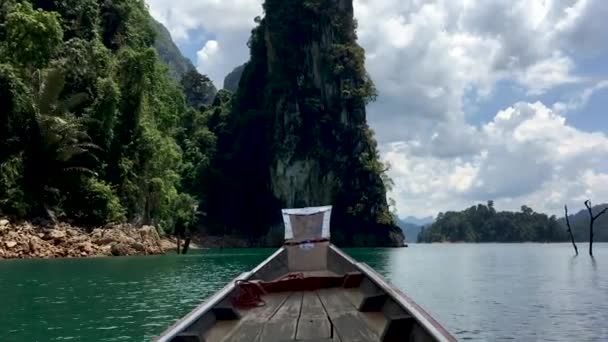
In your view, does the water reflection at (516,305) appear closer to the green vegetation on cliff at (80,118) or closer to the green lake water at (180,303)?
the green lake water at (180,303)

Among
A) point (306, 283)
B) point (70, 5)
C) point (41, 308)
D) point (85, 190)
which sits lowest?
point (41, 308)

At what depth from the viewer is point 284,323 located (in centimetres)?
686

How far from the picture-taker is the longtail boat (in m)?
5.49

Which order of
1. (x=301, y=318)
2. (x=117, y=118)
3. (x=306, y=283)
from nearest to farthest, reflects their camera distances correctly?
(x=301, y=318) < (x=306, y=283) < (x=117, y=118)

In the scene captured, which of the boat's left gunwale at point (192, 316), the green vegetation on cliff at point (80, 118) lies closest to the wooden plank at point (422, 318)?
the boat's left gunwale at point (192, 316)

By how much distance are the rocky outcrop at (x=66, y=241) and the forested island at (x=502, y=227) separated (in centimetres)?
12681

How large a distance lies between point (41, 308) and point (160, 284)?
7.42m

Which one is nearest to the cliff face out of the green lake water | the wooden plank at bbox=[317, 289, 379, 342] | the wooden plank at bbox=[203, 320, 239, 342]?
the green lake water

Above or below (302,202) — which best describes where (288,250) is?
below

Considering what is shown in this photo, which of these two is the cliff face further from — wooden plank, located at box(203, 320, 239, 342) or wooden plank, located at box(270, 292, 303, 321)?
wooden plank, located at box(203, 320, 239, 342)

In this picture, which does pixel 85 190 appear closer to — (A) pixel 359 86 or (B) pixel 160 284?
(B) pixel 160 284

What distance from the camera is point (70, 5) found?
54312 millimetres

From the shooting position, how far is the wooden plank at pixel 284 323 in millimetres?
6207

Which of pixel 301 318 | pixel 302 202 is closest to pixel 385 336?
pixel 301 318
